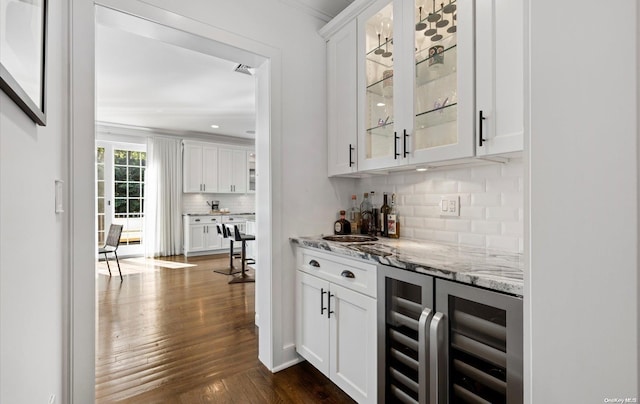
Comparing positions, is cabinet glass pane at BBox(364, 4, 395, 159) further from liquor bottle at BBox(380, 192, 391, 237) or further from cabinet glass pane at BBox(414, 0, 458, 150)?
liquor bottle at BBox(380, 192, 391, 237)

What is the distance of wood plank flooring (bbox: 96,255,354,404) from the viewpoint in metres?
1.85

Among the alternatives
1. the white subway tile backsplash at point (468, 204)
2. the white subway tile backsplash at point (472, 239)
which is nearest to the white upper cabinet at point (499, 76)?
the white subway tile backsplash at point (468, 204)

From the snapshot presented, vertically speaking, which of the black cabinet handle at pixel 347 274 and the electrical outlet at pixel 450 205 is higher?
the electrical outlet at pixel 450 205

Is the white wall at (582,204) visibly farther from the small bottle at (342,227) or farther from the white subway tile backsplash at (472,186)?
the small bottle at (342,227)

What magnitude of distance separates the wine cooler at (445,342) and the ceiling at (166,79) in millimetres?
1869

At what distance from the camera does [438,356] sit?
120cm

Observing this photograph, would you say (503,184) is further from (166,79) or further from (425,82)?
(166,79)

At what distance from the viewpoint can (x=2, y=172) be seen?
61cm

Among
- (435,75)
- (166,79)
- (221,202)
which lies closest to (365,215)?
(435,75)

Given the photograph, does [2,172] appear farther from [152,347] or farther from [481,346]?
[152,347]

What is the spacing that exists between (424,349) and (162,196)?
246 inches

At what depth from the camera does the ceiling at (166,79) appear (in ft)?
6.99

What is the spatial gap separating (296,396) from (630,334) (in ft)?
5.78

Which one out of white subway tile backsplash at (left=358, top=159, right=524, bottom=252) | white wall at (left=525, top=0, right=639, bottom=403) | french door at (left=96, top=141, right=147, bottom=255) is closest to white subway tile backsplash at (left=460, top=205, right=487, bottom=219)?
white subway tile backsplash at (left=358, top=159, right=524, bottom=252)
